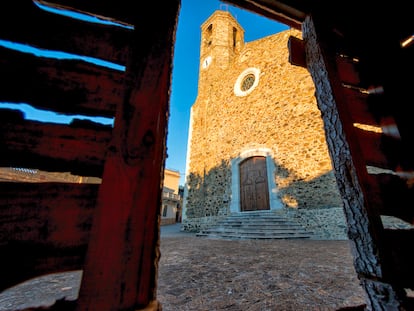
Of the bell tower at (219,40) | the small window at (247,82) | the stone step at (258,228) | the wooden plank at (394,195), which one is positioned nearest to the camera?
the wooden plank at (394,195)

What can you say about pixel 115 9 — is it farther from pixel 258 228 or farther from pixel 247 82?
pixel 247 82

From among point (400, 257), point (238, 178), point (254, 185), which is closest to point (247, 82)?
point (238, 178)

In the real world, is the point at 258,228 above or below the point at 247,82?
below

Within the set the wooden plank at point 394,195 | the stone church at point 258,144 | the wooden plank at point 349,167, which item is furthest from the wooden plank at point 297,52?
the stone church at point 258,144

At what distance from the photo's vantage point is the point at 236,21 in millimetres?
12328

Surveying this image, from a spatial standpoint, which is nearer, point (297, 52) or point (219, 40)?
point (297, 52)

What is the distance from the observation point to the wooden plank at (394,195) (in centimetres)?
106

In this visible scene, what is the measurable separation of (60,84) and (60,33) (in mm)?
253

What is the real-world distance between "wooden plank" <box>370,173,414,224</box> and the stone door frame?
209 inches

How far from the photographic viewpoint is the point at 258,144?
7.39 metres

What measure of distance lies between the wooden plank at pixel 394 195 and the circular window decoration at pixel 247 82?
312 inches

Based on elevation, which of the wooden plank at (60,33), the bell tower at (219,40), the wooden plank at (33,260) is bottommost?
the wooden plank at (33,260)

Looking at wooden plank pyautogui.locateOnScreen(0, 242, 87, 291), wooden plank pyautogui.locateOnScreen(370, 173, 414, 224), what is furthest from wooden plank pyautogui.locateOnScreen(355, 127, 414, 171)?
wooden plank pyautogui.locateOnScreen(0, 242, 87, 291)

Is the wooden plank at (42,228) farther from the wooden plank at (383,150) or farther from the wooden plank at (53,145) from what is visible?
the wooden plank at (383,150)
